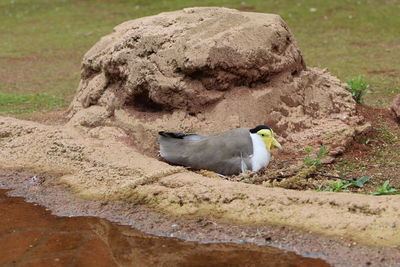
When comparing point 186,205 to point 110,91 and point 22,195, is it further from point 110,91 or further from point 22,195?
point 110,91

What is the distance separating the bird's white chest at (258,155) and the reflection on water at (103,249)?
1.34m

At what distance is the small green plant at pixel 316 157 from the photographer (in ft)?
17.3

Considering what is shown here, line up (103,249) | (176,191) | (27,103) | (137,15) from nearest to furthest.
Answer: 1. (103,249)
2. (176,191)
3. (27,103)
4. (137,15)

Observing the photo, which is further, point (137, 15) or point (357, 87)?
point (137, 15)

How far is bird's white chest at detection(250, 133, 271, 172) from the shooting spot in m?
5.20

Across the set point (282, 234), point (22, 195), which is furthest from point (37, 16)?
point (282, 234)

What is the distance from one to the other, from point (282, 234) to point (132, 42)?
10.1 ft

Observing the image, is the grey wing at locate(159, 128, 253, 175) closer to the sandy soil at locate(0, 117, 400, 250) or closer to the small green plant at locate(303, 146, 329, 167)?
the sandy soil at locate(0, 117, 400, 250)

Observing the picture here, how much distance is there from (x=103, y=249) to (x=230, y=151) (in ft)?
5.23

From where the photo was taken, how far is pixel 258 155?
17.1 ft

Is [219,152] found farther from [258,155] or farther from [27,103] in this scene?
[27,103]

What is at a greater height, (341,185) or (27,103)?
(341,185)

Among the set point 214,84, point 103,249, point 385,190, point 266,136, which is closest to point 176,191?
point 103,249

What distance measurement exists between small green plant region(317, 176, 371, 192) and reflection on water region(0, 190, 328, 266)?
1114mm
